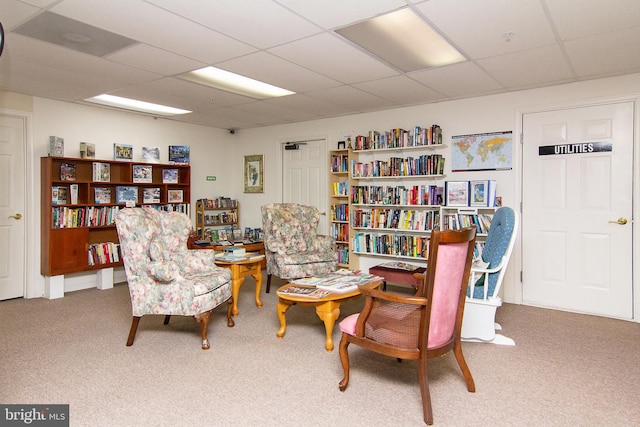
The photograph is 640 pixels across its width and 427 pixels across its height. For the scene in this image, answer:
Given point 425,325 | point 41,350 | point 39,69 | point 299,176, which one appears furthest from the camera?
point 299,176

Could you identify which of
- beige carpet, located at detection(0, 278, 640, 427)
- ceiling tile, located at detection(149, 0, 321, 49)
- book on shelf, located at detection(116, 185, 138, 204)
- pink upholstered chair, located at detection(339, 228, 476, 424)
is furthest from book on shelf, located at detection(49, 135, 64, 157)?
pink upholstered chair, located at detection(339, 228, 476, 424)

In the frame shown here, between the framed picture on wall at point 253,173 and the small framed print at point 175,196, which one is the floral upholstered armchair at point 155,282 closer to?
the small framed print at point 175,196

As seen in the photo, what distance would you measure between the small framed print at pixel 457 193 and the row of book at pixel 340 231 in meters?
1.46

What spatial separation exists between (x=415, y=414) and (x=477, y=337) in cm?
123

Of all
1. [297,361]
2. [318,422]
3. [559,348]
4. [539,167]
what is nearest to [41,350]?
[297,361]

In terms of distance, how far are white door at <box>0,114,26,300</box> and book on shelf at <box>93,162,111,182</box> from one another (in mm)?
712

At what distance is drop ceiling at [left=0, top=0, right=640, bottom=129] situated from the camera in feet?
8.18

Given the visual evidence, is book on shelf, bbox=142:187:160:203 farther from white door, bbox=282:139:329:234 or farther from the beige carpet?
the beige carpet

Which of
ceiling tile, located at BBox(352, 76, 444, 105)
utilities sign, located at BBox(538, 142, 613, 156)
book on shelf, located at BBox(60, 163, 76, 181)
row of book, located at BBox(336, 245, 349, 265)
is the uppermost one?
ceiling tile, located at BBox(352, 76, 444, 105)

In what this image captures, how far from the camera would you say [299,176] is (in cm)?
634

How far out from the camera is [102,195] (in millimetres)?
5176

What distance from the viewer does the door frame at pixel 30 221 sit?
182 inches

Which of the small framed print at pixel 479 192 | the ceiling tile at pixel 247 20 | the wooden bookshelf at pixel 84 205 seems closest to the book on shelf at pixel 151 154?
the wooden bookshelf at pixel 84 205

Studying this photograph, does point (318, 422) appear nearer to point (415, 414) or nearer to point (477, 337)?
point (415, 414)
